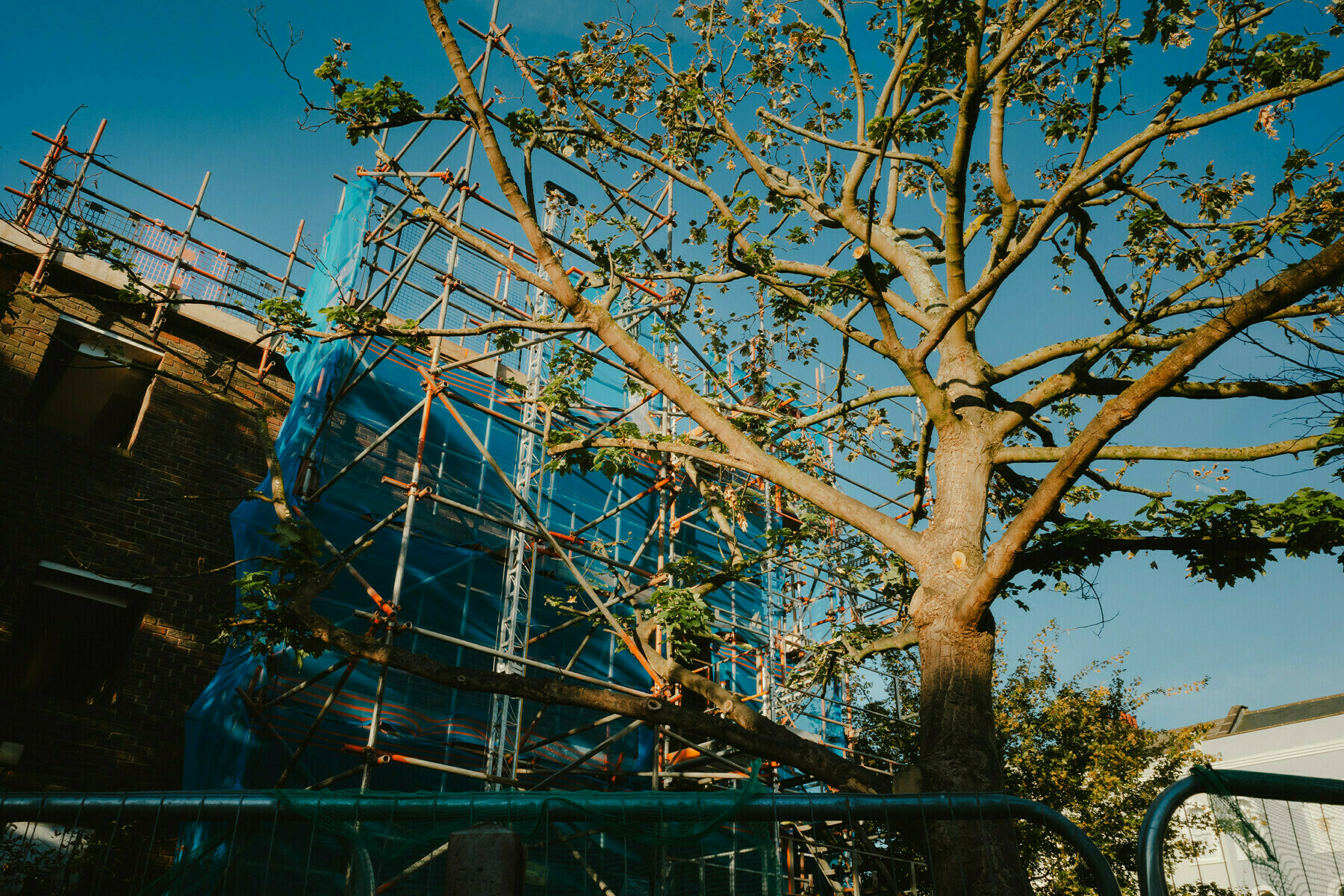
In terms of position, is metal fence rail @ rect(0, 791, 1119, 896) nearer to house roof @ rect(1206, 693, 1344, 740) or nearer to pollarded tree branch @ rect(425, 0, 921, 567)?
pollarded tree branch @ rect(425, 0, 921, 567)

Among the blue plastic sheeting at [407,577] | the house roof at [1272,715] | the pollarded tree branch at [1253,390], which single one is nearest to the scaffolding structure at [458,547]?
the blue plastic sheeting at [407,577]

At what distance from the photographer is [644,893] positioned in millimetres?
4219

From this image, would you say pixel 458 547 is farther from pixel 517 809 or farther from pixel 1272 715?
pixel 1272 715

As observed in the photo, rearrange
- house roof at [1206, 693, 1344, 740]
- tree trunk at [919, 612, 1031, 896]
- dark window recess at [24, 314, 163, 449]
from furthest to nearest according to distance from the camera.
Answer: house roof at [1206, 693, 1344, 740] < dark window recess at [24, 314, 163, 449] < tree trunk at [919, 612, 1031, 896]

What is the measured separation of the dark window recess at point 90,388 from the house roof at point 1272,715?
34.8m

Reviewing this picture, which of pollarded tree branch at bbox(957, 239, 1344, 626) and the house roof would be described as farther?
the house roof

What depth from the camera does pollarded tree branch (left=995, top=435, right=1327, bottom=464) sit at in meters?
6.12

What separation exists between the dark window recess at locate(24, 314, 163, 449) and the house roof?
3481cm

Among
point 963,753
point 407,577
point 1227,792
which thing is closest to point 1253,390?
point 963,753

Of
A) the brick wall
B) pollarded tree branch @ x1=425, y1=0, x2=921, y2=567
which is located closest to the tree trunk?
pollarded tree branch @ x1=425, y1=0, x2=921, y2=567

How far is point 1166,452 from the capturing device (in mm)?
6398

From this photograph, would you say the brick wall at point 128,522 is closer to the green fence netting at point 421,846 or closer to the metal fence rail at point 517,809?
the metal fence rail at point 517,809

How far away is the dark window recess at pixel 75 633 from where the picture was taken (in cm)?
999

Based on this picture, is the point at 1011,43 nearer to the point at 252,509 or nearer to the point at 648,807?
the point at 648,807
